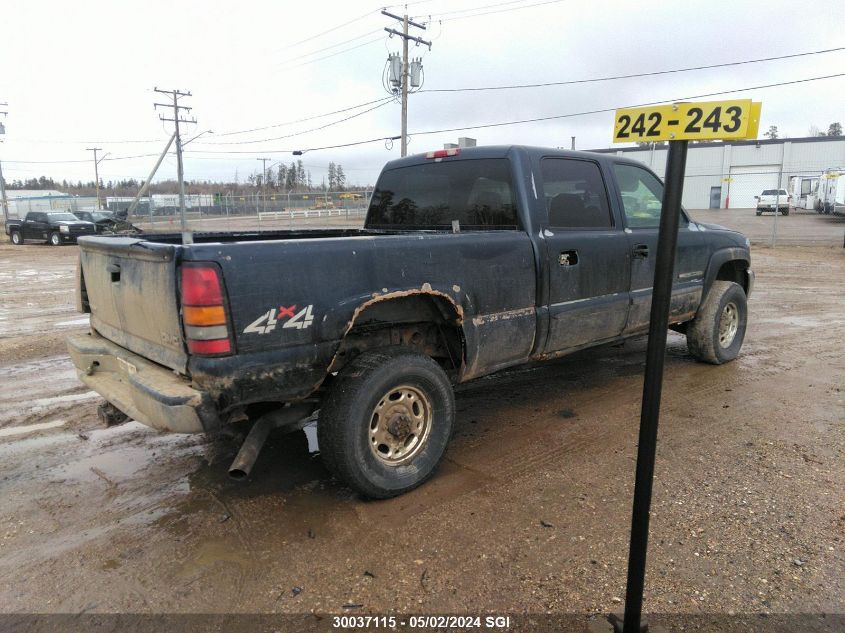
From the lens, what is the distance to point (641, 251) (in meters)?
4.75

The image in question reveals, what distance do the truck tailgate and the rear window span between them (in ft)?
7.32

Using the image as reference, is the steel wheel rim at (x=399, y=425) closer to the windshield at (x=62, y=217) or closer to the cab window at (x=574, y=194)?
the cab window at (x=574, y=194)

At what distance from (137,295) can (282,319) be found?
849 millimetres

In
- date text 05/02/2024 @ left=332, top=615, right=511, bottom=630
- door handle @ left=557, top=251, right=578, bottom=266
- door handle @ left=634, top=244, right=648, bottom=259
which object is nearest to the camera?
date text 05/02/2024 @ left=332, top=615, right=511, bottom=630

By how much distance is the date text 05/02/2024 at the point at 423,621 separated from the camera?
2354mm

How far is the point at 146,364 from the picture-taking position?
3.10m

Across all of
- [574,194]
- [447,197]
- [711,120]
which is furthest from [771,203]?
[711,120]

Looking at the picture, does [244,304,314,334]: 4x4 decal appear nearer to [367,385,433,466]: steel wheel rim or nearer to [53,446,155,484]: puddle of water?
[367,385,433,466]: steel wheel rim

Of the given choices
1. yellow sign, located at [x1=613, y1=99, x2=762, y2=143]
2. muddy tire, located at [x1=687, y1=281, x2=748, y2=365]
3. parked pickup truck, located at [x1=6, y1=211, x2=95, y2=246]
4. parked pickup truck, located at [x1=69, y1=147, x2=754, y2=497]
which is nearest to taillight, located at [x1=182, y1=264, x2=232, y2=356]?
parked pickup truck, located at [x1=69, y1=147, x2=754, y2=497]

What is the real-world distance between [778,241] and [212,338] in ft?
74.7

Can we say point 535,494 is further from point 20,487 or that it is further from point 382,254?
point 20,487

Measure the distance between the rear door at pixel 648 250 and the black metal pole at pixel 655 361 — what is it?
2885 mm

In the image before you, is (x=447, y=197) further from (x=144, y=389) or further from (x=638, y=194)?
(x=144, y=389)

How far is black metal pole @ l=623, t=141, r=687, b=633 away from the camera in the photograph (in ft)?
6.23
